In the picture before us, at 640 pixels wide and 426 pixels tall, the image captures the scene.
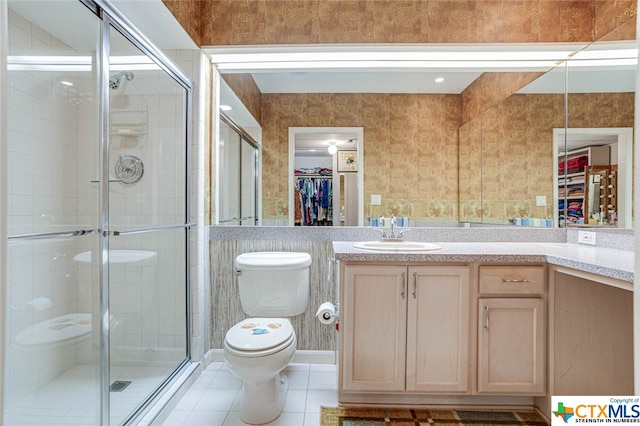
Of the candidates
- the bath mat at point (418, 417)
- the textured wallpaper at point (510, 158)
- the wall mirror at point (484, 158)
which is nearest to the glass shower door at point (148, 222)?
the wall mirror at point (484, 158)

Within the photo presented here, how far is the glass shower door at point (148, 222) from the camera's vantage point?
5.84 feet

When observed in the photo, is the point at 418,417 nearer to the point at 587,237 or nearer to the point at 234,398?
the point at 234,398

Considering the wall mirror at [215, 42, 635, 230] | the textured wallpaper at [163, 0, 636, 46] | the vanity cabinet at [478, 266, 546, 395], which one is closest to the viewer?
the vanity cabinet at [478, 266, 546, 395]

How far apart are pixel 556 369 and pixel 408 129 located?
1.58 meters

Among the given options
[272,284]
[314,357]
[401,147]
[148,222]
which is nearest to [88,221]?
[148,222]

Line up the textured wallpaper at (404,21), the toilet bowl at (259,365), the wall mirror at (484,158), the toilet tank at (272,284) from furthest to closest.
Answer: the wall mirror at (484,158) → the textured wallpaper at (404,21) → the toilet tank at (272,284) → the toilet bowl at (259,365)

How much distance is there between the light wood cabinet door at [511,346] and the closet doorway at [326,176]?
37.2 inches

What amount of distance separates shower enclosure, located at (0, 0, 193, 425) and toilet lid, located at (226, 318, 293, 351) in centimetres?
55

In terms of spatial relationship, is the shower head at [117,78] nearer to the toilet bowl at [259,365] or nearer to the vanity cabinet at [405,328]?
the toilet bowl at [259,365]

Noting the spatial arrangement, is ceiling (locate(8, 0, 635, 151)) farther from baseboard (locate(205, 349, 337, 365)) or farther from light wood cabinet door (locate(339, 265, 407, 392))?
baseboard (locate(205, 349, 337, 365))

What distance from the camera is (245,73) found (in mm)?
2211

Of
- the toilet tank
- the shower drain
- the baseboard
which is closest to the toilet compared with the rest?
the toilet tank

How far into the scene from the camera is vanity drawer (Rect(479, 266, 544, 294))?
1590mm

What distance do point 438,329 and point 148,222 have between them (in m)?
1.77
